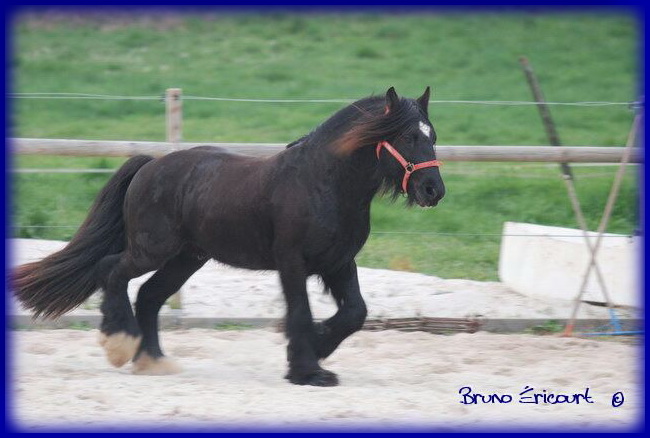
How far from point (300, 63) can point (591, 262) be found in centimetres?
870

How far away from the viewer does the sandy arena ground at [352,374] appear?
4316 mm

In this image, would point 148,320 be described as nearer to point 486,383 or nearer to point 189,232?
point 189,232

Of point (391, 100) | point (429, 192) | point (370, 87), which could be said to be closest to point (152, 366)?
point (429, 192)

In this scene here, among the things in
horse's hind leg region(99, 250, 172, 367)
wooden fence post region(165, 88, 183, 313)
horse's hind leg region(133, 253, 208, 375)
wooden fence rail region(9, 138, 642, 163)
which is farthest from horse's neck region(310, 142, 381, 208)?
wooden fence post region(165, 88, 183, 313)

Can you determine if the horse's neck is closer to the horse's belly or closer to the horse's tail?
the horse's belly

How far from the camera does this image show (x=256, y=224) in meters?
5.11

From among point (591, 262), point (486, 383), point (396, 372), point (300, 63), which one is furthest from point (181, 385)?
point (300, 63)

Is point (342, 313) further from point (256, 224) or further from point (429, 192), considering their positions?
point (429, 192)

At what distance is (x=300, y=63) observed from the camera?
14.6 metres

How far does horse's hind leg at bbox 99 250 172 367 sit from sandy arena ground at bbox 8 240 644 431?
16cm

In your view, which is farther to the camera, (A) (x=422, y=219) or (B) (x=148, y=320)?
(A) (x=422, y=219)

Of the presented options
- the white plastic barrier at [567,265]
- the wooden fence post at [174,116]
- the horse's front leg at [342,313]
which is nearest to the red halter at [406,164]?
the horse's front leg at [342,313]

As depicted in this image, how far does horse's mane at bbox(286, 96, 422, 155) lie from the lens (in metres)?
4.84

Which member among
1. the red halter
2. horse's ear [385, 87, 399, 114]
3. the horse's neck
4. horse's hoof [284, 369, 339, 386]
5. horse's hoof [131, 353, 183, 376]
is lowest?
horse's hoof [131, 353, 183, 376]
